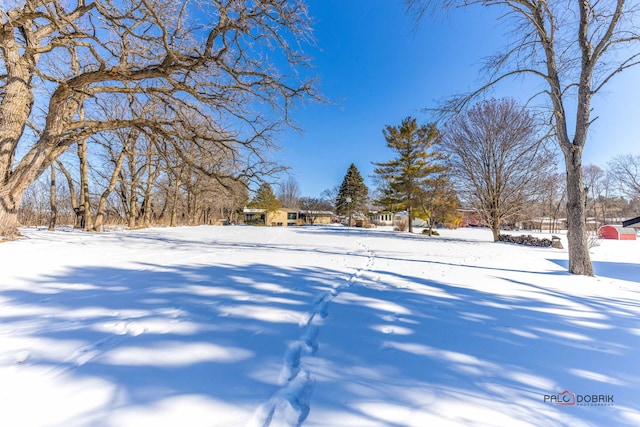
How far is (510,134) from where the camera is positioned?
1335 centimetres

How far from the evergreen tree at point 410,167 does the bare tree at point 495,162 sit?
358cm

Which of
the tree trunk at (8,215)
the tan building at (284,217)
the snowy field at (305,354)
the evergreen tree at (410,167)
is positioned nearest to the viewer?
the snowy field at (305,354)

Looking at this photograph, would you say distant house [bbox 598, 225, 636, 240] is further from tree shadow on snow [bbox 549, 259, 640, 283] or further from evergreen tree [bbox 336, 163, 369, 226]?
evergreen tree [bbox 336, 163, 369, 226]

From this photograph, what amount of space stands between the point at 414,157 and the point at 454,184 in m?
4.62

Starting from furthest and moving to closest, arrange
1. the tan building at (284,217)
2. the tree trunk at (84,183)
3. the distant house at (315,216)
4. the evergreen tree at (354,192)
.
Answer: the distant house at (315,216) → the tan building at (284,217) → the evergreen tree at (354,192) → the tree trunk at (84,183)

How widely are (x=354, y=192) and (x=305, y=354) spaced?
37.1 meters

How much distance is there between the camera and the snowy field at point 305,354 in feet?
4.27

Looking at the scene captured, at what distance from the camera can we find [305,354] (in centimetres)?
184

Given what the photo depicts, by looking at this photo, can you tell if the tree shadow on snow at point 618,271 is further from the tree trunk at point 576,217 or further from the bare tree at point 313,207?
the bare tree at point 313,207

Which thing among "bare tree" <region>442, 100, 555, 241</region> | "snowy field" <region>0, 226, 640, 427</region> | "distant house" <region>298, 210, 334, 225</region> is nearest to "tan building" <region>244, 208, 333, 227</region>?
"distant house" <region>298, 210, 334, 225</region>

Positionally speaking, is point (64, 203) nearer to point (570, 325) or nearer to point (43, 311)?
point (43, 311)

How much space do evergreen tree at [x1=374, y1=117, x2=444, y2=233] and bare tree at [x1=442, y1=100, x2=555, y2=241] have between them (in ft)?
11.7

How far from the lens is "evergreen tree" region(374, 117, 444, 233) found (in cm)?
1852

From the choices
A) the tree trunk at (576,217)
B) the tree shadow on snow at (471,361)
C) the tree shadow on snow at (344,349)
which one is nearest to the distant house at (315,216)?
the tree trunk at (576,217)
